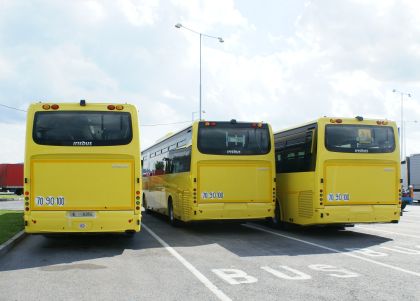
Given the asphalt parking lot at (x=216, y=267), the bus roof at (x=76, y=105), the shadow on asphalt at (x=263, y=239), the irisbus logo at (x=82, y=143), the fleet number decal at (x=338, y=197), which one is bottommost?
the shadow on asphalt at (x=263, y=239)

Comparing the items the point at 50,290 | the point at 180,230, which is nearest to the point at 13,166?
the point at 180,230

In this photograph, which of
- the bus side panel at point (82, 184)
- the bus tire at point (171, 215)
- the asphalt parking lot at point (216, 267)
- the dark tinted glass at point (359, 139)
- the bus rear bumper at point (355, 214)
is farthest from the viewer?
the bus tire at point (171, 215)

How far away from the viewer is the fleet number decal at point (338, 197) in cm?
1349

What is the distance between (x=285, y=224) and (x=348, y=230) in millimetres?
1917

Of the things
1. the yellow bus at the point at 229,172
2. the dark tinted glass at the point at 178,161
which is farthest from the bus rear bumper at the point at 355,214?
the dark tinted glass at the point at 178,161

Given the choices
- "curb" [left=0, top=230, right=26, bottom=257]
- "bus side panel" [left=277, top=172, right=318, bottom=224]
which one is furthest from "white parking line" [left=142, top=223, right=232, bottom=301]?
"bus side panel" [left=277, top=172, right=318, bottom=224]

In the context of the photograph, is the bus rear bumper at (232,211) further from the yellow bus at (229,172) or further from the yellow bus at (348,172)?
the yellow bus at (348,172)

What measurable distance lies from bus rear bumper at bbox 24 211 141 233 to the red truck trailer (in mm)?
48351

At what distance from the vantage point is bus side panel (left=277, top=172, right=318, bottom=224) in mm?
13828

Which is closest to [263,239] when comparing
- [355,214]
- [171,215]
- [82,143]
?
[355,214]

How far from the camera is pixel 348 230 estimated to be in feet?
52.3

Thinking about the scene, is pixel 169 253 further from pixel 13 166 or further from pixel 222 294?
pixel 13 166

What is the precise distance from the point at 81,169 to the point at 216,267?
12.9 ft

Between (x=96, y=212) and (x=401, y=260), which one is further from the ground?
(x=96, y=212)
